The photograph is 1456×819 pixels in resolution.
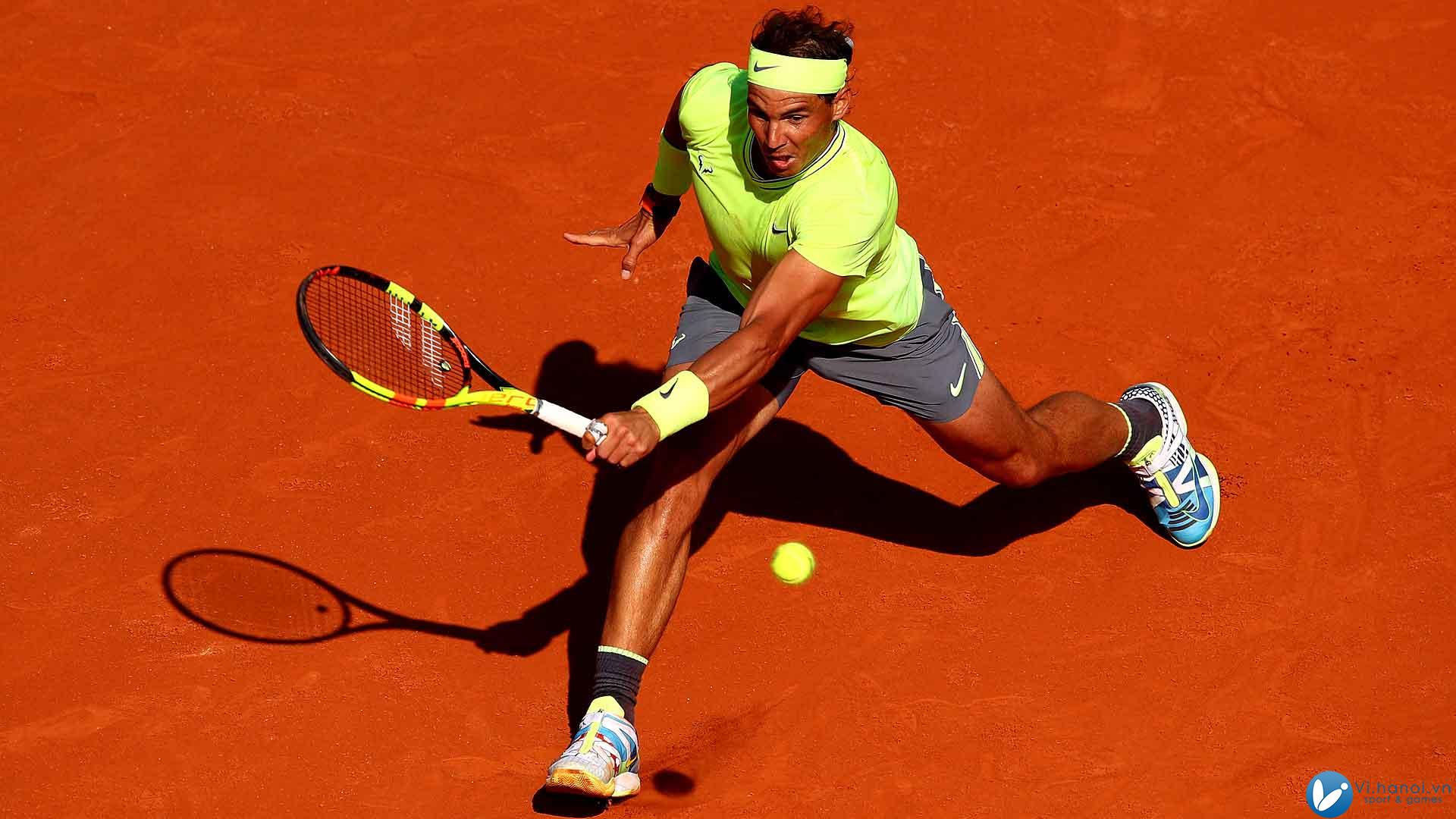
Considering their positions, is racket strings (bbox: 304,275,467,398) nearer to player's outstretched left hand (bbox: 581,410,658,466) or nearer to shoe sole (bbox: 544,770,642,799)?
player's outstretched left hand (bbox: 581,410,658,466)

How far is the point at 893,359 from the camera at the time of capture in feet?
15.6

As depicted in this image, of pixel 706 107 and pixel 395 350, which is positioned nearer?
pixel 706 107

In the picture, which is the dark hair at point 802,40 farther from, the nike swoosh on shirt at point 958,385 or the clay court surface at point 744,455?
the clay court surface at point 744,455

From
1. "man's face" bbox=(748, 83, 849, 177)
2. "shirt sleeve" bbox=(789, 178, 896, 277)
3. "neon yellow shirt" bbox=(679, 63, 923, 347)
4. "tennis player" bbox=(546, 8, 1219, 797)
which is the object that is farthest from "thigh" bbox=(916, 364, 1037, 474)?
"man's face" bbox=(748, 83, 849, 177)

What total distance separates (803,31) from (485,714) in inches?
95.5

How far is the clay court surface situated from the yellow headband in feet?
6.34

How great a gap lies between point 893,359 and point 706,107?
1030mm

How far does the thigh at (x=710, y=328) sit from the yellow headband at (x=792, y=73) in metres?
0.89

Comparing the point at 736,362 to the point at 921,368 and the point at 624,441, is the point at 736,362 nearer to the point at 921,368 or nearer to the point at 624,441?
the point at 624,441

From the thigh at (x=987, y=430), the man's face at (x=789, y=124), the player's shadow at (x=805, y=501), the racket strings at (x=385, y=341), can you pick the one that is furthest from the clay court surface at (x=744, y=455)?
the man's face at (x=789, y=124)

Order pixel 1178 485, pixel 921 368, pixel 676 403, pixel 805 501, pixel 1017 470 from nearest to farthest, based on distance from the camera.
Result: pixel 676 403 < pixel 921 368 < pixel 1017 470 < pixel 1178 485 < pixel 805 501

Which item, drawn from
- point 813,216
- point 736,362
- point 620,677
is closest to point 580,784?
point 620,677

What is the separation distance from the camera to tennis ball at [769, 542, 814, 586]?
193 inches
